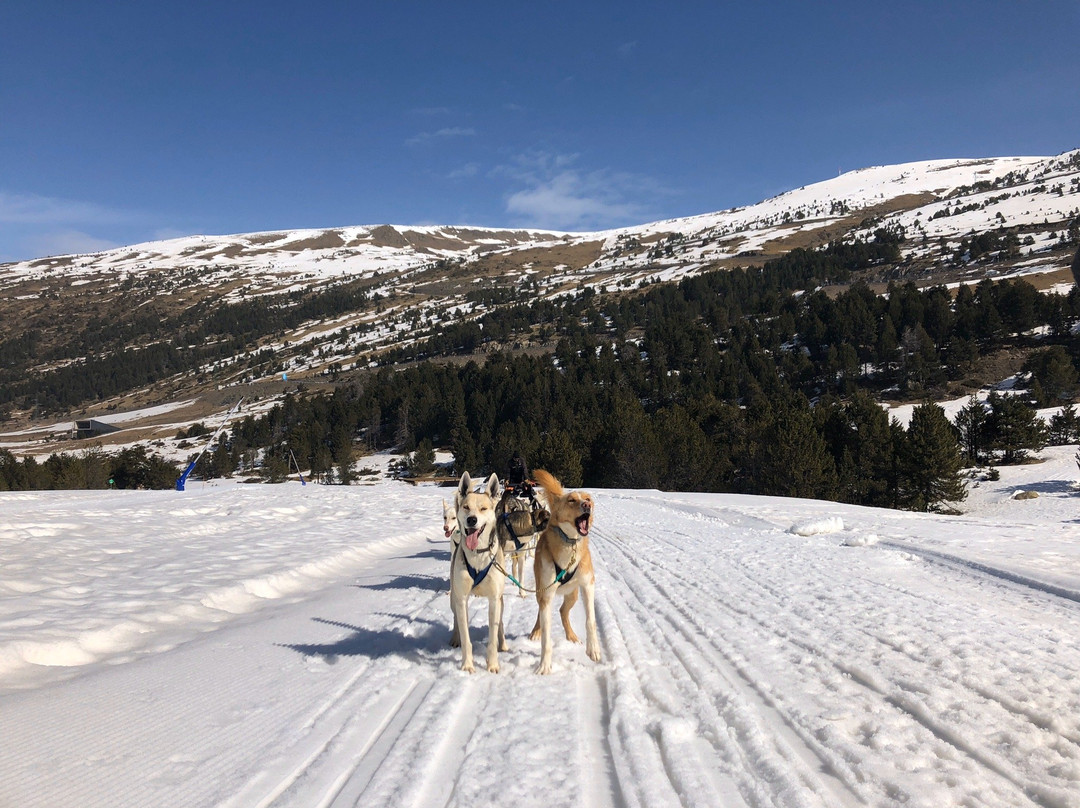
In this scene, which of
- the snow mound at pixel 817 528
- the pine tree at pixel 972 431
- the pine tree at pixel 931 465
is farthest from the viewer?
the pine tree at pixel 972 431

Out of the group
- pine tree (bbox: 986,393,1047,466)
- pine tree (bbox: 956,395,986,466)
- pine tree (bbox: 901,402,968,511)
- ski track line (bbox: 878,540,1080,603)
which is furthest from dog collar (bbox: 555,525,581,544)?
pine tree (bbox: 956,395,986,466)

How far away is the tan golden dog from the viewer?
516cm

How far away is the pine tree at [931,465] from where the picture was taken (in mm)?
40250

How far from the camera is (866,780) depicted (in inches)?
132

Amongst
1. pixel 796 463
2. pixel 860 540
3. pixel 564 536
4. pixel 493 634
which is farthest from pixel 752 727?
pixel 796 463

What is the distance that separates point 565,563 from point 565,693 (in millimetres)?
1041

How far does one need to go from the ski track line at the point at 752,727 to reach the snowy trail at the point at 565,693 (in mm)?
20

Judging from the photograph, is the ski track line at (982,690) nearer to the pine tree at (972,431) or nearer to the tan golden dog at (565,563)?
the tan golden dog at (565,563)

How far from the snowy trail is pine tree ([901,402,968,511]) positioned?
34942mm

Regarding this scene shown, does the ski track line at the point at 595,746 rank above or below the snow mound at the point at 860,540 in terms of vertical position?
above

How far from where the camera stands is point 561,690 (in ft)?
15.7

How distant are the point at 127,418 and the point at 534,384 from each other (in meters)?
118

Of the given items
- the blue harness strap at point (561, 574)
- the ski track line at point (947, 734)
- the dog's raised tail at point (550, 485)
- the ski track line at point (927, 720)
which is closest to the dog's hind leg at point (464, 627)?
the blue harness strap at point (561, 574)

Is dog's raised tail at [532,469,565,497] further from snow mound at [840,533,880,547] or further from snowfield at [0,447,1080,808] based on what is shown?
snow mound at [840,533,880,547]
